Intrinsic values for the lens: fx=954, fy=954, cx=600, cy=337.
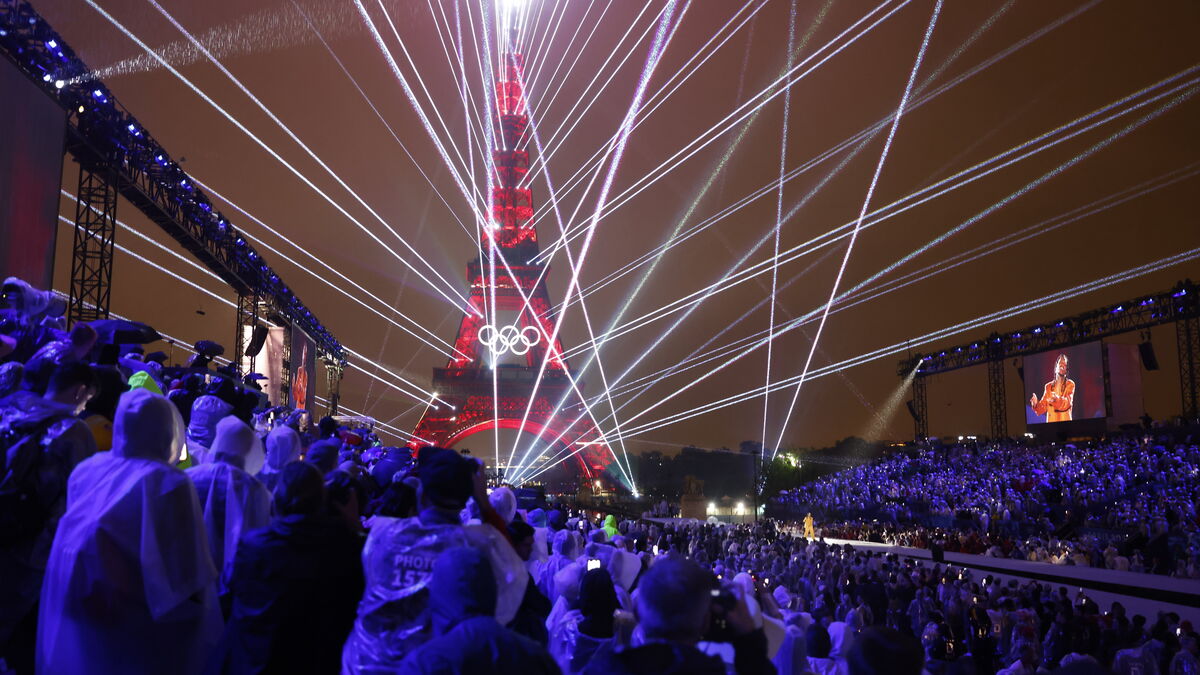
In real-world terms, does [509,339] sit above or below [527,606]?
above

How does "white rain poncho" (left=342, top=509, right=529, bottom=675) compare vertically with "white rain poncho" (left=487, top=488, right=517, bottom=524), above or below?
below

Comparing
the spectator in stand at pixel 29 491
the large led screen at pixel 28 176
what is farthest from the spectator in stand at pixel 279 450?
the large led screen at pixel 28 176

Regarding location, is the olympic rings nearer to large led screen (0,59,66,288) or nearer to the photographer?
large led screen (0,59,66,288)

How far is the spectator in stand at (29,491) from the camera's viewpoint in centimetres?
386

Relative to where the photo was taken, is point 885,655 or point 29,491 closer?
point 885,655

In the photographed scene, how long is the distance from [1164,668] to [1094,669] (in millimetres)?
7703

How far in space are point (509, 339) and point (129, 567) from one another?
185 ft

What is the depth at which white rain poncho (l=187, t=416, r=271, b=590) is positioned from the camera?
413cm

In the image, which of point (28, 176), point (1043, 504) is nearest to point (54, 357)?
point (28, 176)

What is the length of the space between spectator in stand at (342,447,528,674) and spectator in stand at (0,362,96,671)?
140 cm

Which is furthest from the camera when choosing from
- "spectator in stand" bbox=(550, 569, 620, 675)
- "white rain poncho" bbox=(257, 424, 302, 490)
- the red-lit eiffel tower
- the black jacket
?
A: the red-lit eiffel tower

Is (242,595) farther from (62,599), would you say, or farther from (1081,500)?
Answer: (1081,500)

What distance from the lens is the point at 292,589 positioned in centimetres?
367

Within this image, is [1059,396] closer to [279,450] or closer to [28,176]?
[28,176]
